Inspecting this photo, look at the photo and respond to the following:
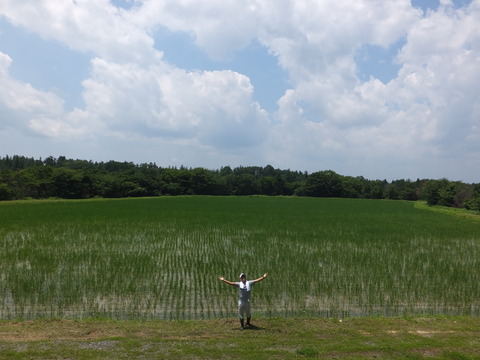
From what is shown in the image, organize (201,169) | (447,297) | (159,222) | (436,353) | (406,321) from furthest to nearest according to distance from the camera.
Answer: (201,169), (159,222), (447,297), (406,321), (436,353)

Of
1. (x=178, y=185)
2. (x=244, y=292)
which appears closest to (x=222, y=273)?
(x=244, y=292)

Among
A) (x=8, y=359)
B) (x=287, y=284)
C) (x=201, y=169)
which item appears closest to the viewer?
(x=8, y=359)

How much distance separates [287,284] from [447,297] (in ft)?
17.5

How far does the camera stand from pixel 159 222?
104 feet

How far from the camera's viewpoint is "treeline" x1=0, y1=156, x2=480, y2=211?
6762 cm

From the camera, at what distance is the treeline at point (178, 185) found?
67625 millimetres

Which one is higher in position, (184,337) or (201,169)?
(201,169)

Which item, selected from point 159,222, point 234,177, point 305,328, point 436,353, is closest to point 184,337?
point 305,328

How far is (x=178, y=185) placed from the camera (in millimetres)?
94875

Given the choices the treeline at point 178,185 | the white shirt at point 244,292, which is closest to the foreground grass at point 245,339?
the white shirt at point 244,292

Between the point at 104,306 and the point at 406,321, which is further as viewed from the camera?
the point at 104,306

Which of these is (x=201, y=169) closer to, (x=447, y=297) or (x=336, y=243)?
(x=336, y=243)

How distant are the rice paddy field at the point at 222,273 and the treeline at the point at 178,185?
43.6 m

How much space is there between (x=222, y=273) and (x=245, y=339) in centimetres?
692
